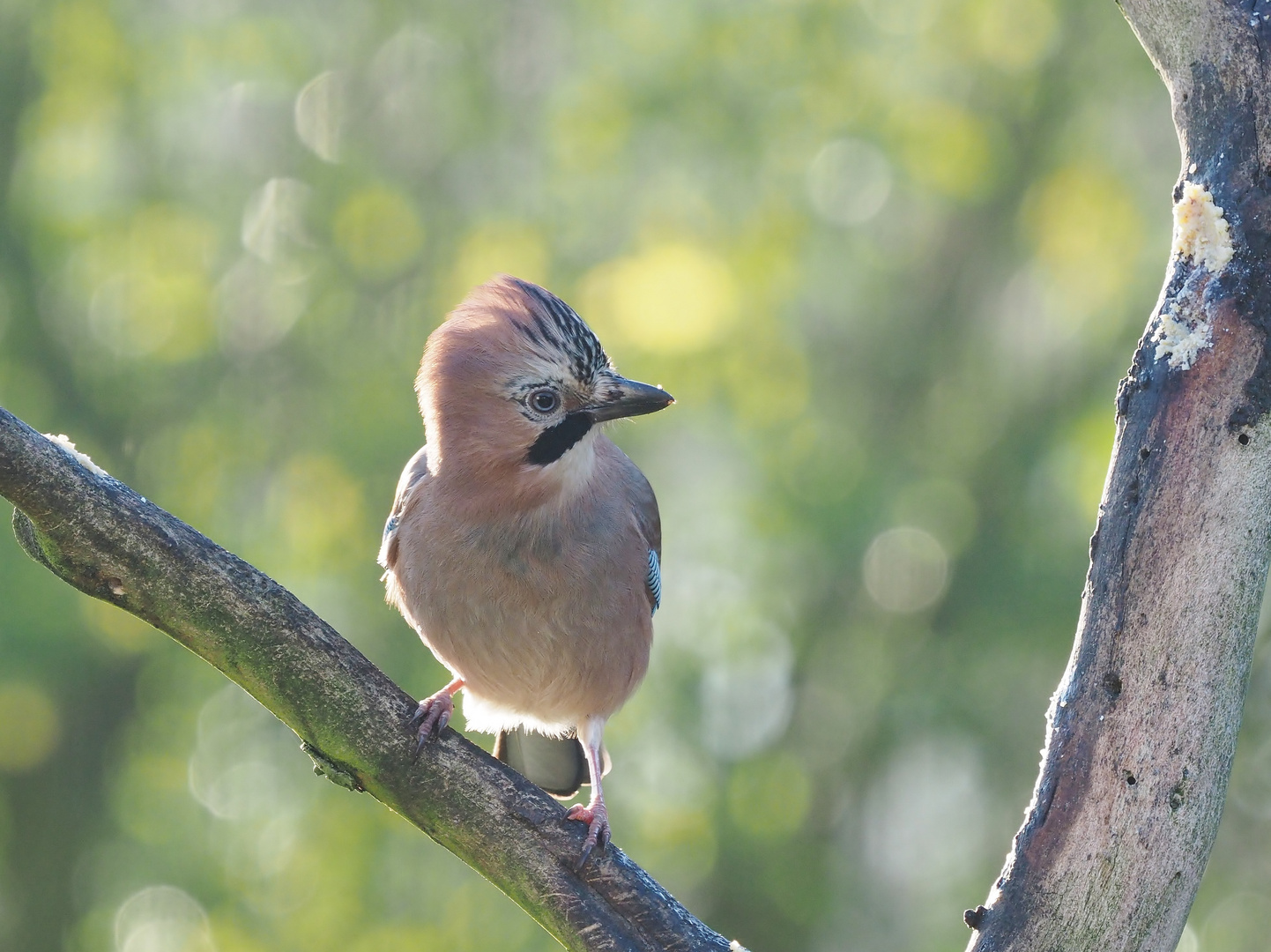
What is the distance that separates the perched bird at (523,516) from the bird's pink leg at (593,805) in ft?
0.10

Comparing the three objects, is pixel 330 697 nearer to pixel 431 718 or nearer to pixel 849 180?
pixel 431 718

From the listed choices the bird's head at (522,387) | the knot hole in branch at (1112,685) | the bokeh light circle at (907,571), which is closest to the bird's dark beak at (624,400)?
the bird's head at (522,387)

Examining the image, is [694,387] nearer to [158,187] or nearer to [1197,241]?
[158,187]

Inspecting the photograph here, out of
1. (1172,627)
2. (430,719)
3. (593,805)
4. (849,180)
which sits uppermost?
(849,180)

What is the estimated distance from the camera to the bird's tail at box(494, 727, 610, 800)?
15.0 feet

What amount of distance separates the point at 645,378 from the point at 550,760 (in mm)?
3839

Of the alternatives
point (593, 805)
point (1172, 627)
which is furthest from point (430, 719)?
point (1172, 627)

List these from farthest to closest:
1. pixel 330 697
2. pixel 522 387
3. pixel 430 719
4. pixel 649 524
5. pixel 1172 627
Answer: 1. pixel 649 524
2. pixel 522 387
3. pixel 430 719
4. pixel 330 697
5. pixel 1172 627

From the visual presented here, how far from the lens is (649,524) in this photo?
4.42 m

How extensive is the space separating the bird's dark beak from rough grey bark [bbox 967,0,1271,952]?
4.77 ft

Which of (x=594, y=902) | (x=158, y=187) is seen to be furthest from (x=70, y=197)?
(x=594, y=902)

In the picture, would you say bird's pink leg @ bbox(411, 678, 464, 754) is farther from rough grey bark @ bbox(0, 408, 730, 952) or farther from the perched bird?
the perched bird

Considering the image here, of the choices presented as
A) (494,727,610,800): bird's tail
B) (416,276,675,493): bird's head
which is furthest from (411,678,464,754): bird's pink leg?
(494,727,610,800): bird's tail

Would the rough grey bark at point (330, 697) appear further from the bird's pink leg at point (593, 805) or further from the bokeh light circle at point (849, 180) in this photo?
the bokeh light circle at point (849, 180)
